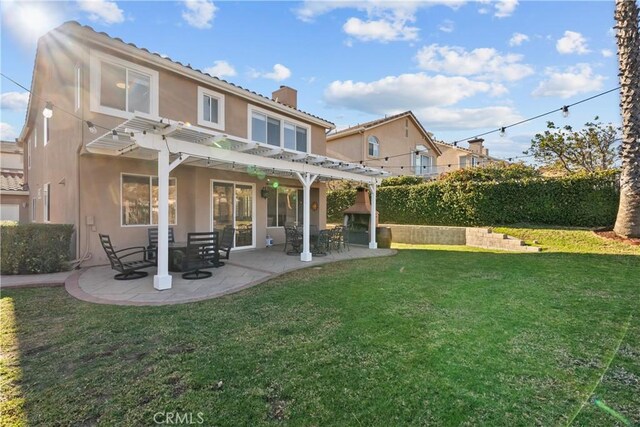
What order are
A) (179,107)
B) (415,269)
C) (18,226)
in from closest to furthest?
(18,226) < (415,269) < (179,107)

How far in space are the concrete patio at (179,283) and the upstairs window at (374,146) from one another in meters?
13.6

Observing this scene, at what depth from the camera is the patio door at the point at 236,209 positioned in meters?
10.9

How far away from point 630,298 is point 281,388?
20.9 feet

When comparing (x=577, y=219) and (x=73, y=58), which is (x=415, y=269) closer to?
(x=577, y=219)

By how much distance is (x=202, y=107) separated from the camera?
10219 millimetres

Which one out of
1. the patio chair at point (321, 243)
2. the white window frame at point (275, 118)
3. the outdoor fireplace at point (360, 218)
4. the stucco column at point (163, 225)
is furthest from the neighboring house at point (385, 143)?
the stucco column at point (163, 225)

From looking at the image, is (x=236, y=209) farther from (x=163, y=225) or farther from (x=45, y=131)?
(x=45, y=131)

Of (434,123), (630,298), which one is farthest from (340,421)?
(434,123)

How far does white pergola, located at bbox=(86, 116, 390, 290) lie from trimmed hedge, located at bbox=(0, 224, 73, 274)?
223cm

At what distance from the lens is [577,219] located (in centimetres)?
1230

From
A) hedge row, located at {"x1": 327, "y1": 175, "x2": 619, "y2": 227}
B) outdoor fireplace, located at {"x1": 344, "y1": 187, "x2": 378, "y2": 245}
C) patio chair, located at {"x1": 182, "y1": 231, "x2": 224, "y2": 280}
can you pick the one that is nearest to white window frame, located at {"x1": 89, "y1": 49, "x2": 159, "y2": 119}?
patio chair, located at {"x1": 182, "y1": 231, "x2": 224, "y2": 280}

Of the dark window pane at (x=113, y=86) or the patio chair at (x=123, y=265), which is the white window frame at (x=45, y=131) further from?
the patio chair at (x=123, y=265)

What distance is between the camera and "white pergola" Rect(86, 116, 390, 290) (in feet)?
20.2

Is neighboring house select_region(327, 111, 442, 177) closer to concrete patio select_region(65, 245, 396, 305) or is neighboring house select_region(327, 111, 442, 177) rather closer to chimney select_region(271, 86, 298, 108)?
chimney select_region(271, 86, 298, 108)
